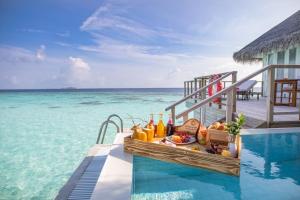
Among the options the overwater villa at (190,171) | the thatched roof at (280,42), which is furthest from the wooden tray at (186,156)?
the thatched roof at (280,42)

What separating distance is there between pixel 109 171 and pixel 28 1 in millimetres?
25348

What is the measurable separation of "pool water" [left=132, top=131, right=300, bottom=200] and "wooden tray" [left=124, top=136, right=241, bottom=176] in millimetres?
67

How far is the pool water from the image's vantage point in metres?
1.60

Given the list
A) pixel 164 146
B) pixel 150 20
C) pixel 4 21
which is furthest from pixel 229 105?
pixel 4 21

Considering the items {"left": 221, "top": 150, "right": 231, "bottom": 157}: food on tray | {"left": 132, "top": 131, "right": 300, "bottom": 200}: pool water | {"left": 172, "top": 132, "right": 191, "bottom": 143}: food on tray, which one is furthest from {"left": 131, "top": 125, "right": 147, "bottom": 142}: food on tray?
{"left": 221, "top": 150, "right": 231, "bottom": 157}: food on tray

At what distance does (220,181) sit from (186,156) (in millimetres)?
350

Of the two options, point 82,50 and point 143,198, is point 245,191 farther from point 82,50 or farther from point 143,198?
point 82,50

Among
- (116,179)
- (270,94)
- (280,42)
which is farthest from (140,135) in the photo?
(280,42)

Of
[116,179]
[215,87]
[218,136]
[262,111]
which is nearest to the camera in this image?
[116,179]

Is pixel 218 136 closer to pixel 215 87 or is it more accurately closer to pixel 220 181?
pixel 220 181

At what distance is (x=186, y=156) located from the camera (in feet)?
6.19

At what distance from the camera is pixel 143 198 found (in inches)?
60.9

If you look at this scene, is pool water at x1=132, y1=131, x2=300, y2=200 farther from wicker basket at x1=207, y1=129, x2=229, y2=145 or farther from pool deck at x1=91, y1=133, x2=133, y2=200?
wicker basket at x1=207, y1=129, x2=229, y2=145

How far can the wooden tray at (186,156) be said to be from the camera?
172cm
